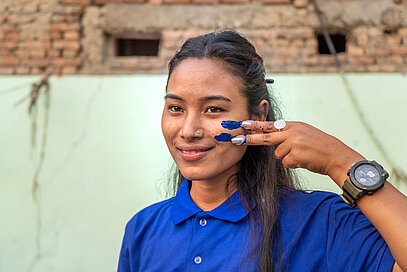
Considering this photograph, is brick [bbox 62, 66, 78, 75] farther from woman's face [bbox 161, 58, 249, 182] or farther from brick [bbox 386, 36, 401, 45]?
brick [bbox 386, 36, 401, 45]

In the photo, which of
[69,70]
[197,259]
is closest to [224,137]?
[197,259]

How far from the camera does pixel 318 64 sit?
11.9 ft

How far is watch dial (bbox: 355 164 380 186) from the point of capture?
122cm

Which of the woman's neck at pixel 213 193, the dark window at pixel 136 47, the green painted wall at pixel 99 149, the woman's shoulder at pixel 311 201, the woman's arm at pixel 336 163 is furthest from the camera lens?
the dark window at pixel 136 47

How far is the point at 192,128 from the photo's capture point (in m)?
1.49

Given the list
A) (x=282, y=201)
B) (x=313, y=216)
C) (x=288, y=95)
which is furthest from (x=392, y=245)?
(x=288, y=95)

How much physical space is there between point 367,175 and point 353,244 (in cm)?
22

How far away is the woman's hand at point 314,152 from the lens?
50.6 inches

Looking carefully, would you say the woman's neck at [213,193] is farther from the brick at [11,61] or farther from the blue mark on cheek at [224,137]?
the brick at [11,61]

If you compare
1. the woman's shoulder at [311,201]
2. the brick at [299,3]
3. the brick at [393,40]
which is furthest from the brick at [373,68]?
the woman's shoulder at [311,201]

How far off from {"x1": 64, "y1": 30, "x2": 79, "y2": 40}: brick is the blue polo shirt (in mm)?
2496

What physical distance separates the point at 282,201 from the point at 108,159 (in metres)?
2.27

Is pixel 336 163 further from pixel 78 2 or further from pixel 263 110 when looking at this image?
pixel 78 2

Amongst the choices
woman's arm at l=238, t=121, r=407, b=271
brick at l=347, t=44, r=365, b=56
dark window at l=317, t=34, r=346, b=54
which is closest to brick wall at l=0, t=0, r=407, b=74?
brick at l=347, t=44, r=365, b=56
